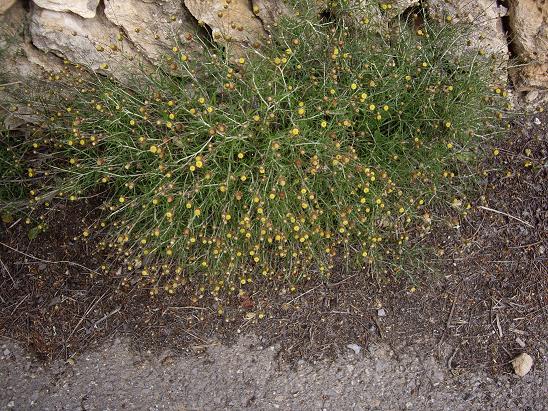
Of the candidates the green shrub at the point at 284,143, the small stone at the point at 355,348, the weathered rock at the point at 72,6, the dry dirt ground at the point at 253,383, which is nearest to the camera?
the green shrub at the point at 284,143

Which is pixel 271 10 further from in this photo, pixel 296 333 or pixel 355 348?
pixel 355 348

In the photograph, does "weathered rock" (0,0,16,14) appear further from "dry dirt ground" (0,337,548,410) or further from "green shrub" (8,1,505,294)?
"dry dirt ground" (0,337,548,410)

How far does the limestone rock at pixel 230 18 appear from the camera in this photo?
119 inches

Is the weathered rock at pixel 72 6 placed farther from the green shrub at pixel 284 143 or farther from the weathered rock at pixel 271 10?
the weathered rock at pixel 271 10

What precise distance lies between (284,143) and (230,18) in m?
0.83

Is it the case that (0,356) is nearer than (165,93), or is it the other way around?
(165,93)

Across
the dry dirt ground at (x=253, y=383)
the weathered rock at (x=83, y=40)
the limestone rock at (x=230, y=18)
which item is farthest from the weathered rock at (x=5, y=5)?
the dry dirt ground at (x=253, y=383)

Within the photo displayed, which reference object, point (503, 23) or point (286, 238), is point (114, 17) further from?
Answer: point (503, 23)

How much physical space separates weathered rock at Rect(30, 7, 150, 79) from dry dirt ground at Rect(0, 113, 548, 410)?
871 millimetres

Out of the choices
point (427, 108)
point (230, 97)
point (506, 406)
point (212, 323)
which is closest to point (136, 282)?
point (212, 323)

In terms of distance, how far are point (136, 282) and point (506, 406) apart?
218 cm

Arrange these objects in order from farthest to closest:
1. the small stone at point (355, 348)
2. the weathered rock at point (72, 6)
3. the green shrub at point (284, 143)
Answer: the small stone at point (355, 348) → the weathered rock at point (72, 6) → the green shrub at point (284, 143)

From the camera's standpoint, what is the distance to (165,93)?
2.94m

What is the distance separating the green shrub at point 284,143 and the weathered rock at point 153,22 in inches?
4.6
